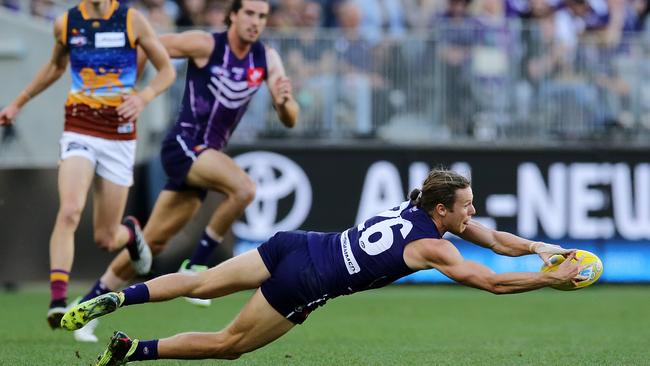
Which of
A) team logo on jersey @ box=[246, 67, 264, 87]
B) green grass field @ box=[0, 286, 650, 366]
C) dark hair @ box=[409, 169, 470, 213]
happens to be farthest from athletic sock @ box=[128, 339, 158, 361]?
team logo on jersey @ box=[246, 67, 264, 87]

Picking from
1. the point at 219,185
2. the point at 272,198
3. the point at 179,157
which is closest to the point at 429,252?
the point at 219,185

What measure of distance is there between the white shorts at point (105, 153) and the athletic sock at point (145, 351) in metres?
2.89

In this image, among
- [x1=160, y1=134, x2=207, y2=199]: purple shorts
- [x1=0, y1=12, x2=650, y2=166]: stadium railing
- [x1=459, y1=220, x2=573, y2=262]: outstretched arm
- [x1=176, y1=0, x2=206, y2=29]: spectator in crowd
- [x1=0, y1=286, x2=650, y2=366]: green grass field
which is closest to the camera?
[x1=459, y1=220, x2=573, y2=262]: outstretched arm

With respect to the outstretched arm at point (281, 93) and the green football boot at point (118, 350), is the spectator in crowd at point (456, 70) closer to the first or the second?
the outstretched arm at point (281, 93)

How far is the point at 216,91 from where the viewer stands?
10.5 m

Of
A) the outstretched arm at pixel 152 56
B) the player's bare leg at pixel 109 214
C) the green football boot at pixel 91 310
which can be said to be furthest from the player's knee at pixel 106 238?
the green football boot at pixel 91 310

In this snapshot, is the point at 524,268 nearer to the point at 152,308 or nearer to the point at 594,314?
the point at 594,314

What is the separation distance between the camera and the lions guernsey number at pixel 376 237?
272 inches

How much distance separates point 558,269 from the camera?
21.4 feet

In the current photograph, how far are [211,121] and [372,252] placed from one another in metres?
3.91

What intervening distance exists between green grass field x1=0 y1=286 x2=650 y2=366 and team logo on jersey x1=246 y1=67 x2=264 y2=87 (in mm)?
2120

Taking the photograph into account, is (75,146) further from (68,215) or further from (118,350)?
(118,350)

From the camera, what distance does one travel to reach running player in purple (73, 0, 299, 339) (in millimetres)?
10336

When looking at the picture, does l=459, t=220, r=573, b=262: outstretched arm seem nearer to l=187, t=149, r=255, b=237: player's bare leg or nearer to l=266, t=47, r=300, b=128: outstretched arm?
l=266, t=47, r=300, b=128: outstretched arm
